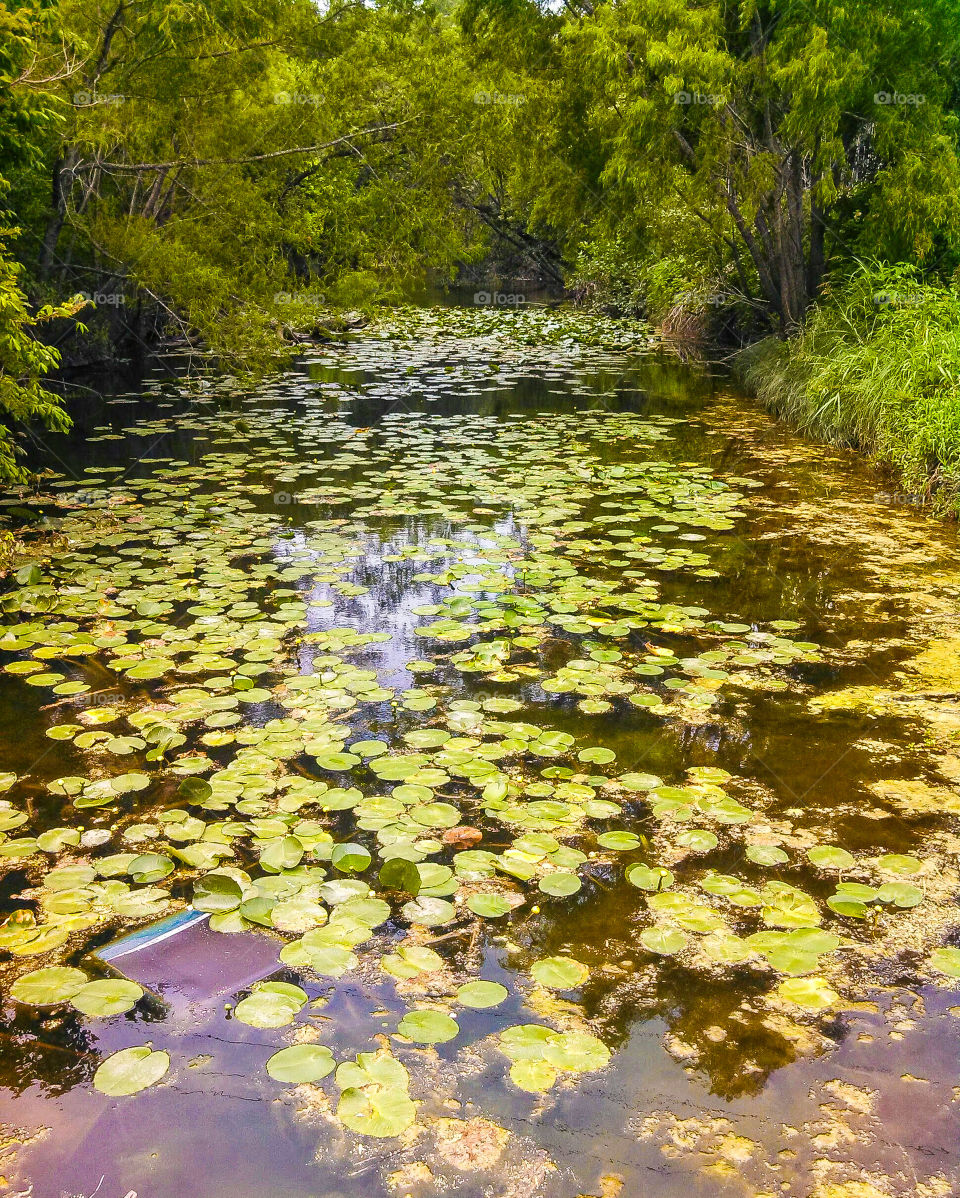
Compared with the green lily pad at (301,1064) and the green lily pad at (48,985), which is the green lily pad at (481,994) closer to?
the green lily pad at (301,1064)

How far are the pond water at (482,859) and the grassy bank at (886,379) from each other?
899mm

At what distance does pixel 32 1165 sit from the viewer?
5.64 feet

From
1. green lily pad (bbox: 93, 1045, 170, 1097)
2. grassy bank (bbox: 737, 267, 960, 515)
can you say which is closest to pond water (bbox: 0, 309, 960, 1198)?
green lily pad (bbox: 93, 1045, 170, 1097)

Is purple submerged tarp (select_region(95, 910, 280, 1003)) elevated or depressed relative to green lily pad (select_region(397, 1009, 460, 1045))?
depressed

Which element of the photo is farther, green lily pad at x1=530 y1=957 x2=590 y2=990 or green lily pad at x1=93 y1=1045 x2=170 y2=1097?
green lily pad at x1=530 y1=957 x2=590 y2=990

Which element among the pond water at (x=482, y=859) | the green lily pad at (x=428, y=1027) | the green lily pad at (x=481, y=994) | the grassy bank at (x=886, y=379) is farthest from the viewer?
the grassy bank at (x=886, y=379)

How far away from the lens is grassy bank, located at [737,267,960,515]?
612 cm


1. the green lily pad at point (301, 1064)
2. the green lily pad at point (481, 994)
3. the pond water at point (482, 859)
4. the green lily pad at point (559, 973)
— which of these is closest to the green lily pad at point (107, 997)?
the pond water at point (482, 859)

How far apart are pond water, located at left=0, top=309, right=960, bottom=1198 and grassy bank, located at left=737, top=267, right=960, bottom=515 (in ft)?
2.95

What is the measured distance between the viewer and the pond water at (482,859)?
1792mm

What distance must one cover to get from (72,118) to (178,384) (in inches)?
136

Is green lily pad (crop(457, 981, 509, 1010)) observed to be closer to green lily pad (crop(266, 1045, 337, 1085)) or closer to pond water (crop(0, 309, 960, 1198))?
pond water (crop(0, 309, 960, 1198))

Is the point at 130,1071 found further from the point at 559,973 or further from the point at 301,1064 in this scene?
the point at 559,973

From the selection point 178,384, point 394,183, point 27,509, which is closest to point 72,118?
point 178,384
